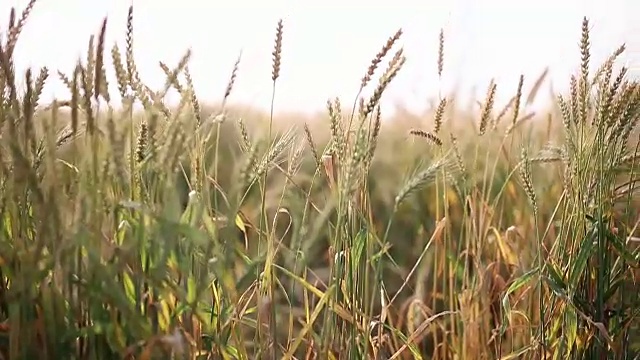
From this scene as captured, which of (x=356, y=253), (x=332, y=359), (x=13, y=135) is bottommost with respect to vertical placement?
(x=332, y=359)

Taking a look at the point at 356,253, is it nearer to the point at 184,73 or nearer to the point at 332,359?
the point at 332,359

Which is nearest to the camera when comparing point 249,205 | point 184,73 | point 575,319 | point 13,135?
point 13,135

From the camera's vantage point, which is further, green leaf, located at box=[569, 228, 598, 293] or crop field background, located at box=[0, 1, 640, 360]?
green leaf, located at box=[569, 228, 598, 293]

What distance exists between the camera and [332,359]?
0.95 metres

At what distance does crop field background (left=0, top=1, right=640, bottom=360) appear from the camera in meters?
0.70

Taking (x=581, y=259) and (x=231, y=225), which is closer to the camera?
(x=231, y=225)

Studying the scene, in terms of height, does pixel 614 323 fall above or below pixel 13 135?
below

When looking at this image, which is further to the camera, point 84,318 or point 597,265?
point 597,265

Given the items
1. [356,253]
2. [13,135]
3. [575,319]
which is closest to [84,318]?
[13,135]

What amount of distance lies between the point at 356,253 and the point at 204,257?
0.73 feet

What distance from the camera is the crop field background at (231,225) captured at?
0.70 m

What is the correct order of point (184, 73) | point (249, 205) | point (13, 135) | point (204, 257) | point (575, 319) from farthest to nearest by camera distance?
point (249, 205)
point (575, 319)
point (184, 73)
point (204, 257)
point (13, 135)

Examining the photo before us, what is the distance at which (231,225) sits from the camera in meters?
0.71

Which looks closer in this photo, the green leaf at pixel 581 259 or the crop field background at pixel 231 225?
the crop field background at pixel 231 225
